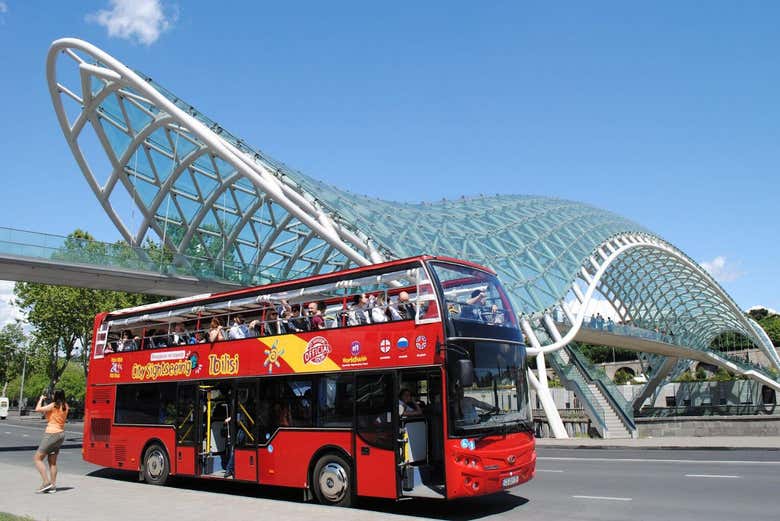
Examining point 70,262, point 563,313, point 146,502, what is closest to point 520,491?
point 146,502

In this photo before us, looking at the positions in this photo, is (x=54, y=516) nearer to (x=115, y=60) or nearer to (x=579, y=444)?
(x=579, y=444)

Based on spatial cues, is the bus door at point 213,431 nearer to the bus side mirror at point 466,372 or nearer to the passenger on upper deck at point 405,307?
the passenger on upper deck at point 405,307

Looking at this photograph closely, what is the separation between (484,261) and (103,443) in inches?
1144

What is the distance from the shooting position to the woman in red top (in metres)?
13.1

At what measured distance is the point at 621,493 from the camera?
508 inches

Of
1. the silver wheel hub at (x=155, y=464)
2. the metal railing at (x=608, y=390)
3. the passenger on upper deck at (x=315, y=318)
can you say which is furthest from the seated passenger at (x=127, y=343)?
the metal railing at (x=608, y=390)

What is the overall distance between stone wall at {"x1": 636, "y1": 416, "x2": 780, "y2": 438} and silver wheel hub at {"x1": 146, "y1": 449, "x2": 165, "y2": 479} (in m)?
38.3

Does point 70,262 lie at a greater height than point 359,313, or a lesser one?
greater

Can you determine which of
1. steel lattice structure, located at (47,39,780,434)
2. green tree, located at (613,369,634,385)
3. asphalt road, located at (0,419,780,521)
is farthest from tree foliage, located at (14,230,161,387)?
green tree, located at (613,369,634,385)

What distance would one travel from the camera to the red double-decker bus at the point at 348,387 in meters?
11.2

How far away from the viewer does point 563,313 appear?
45.0 m

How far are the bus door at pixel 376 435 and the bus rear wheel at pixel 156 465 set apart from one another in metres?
6.16

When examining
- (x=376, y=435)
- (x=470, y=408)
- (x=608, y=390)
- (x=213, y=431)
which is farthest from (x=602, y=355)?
(x=470, y=408)

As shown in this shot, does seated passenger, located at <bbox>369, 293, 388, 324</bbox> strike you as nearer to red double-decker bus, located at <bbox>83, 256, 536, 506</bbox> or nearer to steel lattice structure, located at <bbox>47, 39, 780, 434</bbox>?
red double-decker bus, located at <bbox>83, 256, 536, 506</bbox>
